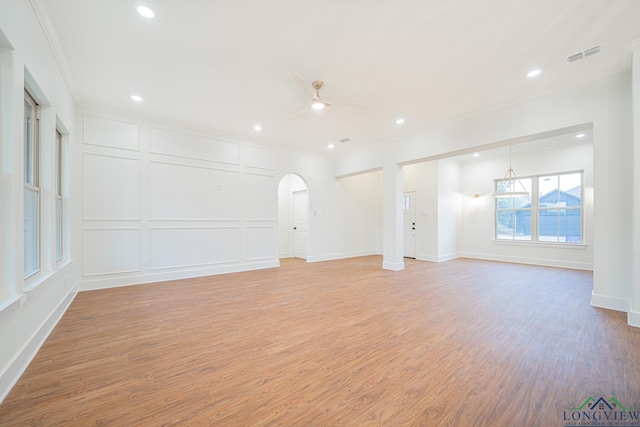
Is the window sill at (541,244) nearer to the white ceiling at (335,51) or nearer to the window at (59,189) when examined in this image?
the white ceiling at (335,51)

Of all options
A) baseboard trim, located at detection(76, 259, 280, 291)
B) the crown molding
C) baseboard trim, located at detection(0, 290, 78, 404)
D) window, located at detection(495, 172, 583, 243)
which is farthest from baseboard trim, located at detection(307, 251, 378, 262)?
the crown molding

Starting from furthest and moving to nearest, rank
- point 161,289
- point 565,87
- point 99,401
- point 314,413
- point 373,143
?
point 373,143
point 161,289
point 565,87
point 99,401
point 314,413

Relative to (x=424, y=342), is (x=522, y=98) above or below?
above

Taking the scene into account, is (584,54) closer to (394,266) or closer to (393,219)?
(393,219)

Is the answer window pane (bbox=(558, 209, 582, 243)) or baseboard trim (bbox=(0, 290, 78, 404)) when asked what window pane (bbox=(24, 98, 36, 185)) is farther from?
window pane (bbox=(558, 209, 582, 243))

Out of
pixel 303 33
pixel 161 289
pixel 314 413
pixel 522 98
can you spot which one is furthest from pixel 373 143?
pixel 314 413

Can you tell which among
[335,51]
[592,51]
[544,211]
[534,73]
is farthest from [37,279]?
[544,211]

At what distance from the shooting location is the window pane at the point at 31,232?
2559mm

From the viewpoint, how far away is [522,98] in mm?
4059

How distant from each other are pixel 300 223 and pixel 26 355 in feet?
21.2

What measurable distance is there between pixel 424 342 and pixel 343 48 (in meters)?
3.22

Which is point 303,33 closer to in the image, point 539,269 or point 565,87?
point 565,87

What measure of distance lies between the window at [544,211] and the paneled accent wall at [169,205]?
6637mm

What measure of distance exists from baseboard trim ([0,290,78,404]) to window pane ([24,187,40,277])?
57cm
